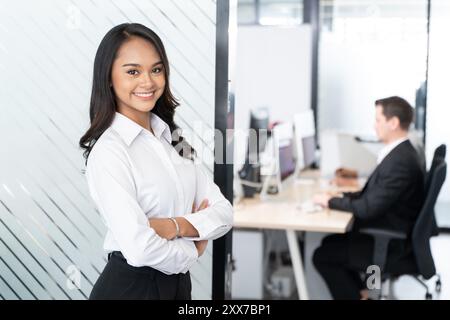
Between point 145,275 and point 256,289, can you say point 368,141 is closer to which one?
point 256,289

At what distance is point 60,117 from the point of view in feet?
5.37

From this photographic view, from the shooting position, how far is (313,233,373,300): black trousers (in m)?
2.94

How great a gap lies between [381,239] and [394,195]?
209mm

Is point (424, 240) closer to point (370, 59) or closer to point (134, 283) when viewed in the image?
point (370, 59)

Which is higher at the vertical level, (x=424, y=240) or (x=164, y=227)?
(x=164, y=227)

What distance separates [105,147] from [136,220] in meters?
0.18

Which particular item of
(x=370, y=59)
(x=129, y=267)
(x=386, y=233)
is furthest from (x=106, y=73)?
(x=370, y=59)

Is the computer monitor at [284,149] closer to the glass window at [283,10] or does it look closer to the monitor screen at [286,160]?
the monitor screen at [286,160]

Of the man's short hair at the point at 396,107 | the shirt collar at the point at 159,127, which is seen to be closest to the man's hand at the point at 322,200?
the man's short hair at the point at 396,107

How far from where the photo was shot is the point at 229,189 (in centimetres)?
161

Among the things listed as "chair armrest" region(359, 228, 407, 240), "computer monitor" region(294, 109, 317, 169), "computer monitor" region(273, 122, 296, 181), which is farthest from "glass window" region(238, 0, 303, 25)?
"chair armrest" region(359, 228, 407, 240)

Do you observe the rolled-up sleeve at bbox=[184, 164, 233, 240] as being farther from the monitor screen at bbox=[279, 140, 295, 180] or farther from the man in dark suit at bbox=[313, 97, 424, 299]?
the monitor screen at bbox=[279, 140, 295, 180]

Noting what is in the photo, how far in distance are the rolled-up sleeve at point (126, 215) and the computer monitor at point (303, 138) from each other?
2.55m

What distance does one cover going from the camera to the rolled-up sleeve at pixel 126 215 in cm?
129
